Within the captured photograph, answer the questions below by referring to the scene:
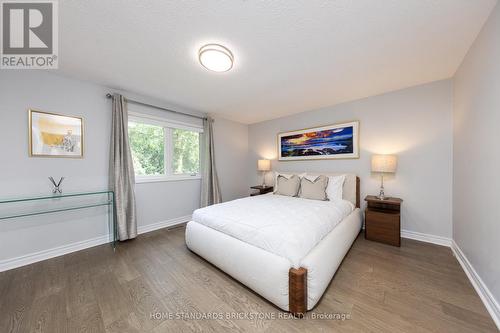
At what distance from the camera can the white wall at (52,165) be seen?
1984 millimetres

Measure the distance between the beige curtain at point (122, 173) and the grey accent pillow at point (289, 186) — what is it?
2.55 metres

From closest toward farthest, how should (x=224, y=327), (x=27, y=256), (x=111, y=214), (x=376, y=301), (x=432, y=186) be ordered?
(x=224, y=327) → (x=376, y=301) → (x=27, y=256) → (x=432, y=186) → (x=111, y=214)

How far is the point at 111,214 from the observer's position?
8.73 ft

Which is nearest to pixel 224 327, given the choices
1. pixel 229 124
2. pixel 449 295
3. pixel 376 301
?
pixel 376 301

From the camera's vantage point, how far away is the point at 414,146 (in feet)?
8.54

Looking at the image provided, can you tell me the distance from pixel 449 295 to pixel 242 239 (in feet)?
6.05

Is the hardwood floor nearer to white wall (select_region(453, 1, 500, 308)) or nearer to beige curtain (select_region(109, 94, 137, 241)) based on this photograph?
white wall (select_region(453, 1, 500, 308))

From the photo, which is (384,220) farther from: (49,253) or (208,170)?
(49,253)

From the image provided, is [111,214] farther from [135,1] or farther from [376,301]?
[376,301]

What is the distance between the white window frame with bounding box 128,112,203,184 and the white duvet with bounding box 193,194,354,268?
1.39 meters

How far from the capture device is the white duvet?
4.82 ft

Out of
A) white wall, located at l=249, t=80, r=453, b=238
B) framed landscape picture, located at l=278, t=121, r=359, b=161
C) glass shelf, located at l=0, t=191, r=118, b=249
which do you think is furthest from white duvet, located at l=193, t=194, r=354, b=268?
glass shelf, located at l=0, t=191, r=118, b=249

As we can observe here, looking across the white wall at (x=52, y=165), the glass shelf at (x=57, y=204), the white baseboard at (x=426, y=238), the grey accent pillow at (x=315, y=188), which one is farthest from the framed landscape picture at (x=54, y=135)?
the white baseboard at (x=426, y=238)

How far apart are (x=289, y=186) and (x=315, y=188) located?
0.50 m
